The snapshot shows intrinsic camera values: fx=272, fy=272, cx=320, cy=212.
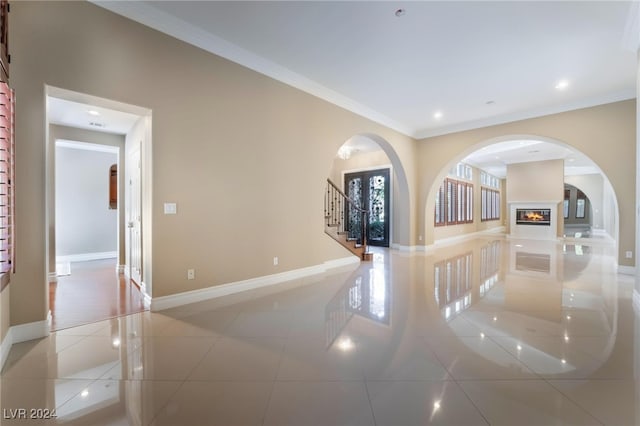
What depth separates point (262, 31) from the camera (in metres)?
3.66

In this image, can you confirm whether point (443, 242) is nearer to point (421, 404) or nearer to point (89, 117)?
point (421, 404)

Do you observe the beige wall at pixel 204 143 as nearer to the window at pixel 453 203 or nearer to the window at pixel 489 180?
the window at pixel 453 203

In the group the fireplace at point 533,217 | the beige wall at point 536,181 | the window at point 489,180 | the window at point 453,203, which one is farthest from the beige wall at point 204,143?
the window at point 489,180

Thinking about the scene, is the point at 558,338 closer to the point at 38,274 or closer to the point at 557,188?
the point at 38,274

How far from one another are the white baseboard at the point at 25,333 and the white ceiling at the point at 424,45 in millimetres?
3371

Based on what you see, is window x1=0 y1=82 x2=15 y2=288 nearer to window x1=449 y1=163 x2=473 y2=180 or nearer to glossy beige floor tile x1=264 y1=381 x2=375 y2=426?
glossy beige floor tile x1=264 y1=381 x2=375 y2=426

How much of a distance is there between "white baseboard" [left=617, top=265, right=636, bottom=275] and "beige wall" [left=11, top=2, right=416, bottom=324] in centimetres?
566

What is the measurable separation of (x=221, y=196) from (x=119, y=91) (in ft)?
5.41

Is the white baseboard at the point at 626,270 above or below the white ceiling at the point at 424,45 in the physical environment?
below

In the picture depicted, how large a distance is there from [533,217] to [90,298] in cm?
1451

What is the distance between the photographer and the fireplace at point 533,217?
36.7 feet

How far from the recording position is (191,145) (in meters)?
3.63

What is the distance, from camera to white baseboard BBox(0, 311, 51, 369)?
238 centimetres

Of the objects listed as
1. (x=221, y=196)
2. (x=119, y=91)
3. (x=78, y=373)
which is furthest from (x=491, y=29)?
(x=78, y=373)
